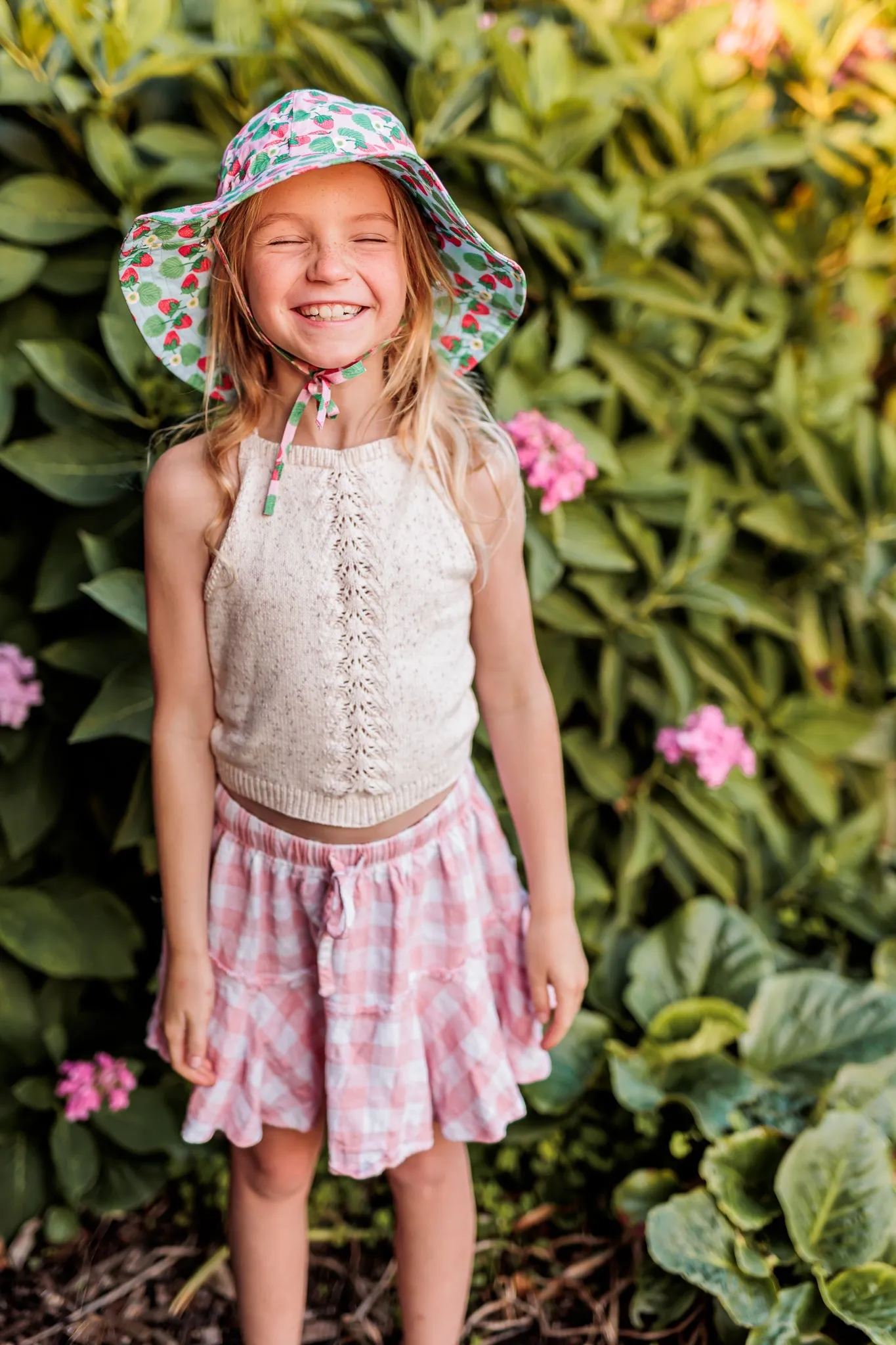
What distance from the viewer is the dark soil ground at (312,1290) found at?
1.92 m

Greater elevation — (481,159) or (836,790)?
(481,159)

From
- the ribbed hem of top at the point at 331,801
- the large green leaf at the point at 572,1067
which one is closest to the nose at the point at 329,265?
the ribbed hem of top at the point at 331,801

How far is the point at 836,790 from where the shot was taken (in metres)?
2.57

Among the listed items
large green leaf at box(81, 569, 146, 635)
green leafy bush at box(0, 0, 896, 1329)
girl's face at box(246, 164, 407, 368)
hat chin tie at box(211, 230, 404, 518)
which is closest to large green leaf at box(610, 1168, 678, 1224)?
green leafy bush at box(0, 0, 896, 1329)

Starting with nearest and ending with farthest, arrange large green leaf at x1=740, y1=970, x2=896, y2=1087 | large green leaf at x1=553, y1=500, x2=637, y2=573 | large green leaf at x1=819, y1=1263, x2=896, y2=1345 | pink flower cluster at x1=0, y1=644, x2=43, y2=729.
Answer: large green leaf at x1=819, y1=1263, x2=896, y2=1345 → pink flower cluster at x1=0, y1=644, x2=43, y2=729 → large green leaf at x1=553, y1=500, x2=637, y2=573 → large green leaf at x1=740, y1=970, x2=896, y2=1087

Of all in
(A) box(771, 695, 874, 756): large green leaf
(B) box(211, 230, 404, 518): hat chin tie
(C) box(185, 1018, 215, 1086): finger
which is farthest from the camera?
(A) box(771, 695, 874, 756): large green leaf

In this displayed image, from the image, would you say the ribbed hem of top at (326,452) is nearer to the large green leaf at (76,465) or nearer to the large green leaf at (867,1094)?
the large green leaf at (76,465)

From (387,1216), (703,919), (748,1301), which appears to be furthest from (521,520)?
(387,1216)

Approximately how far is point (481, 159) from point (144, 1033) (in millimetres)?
1648

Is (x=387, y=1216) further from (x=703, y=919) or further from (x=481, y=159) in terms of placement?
(x=481, y=159)

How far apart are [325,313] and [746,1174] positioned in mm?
1539

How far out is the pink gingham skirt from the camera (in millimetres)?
1420

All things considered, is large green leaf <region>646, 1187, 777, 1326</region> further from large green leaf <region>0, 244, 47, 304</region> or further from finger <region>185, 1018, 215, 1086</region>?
large green leaf <region>0, 244, 47, 304</region>

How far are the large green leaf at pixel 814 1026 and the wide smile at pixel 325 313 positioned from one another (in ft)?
4.80
